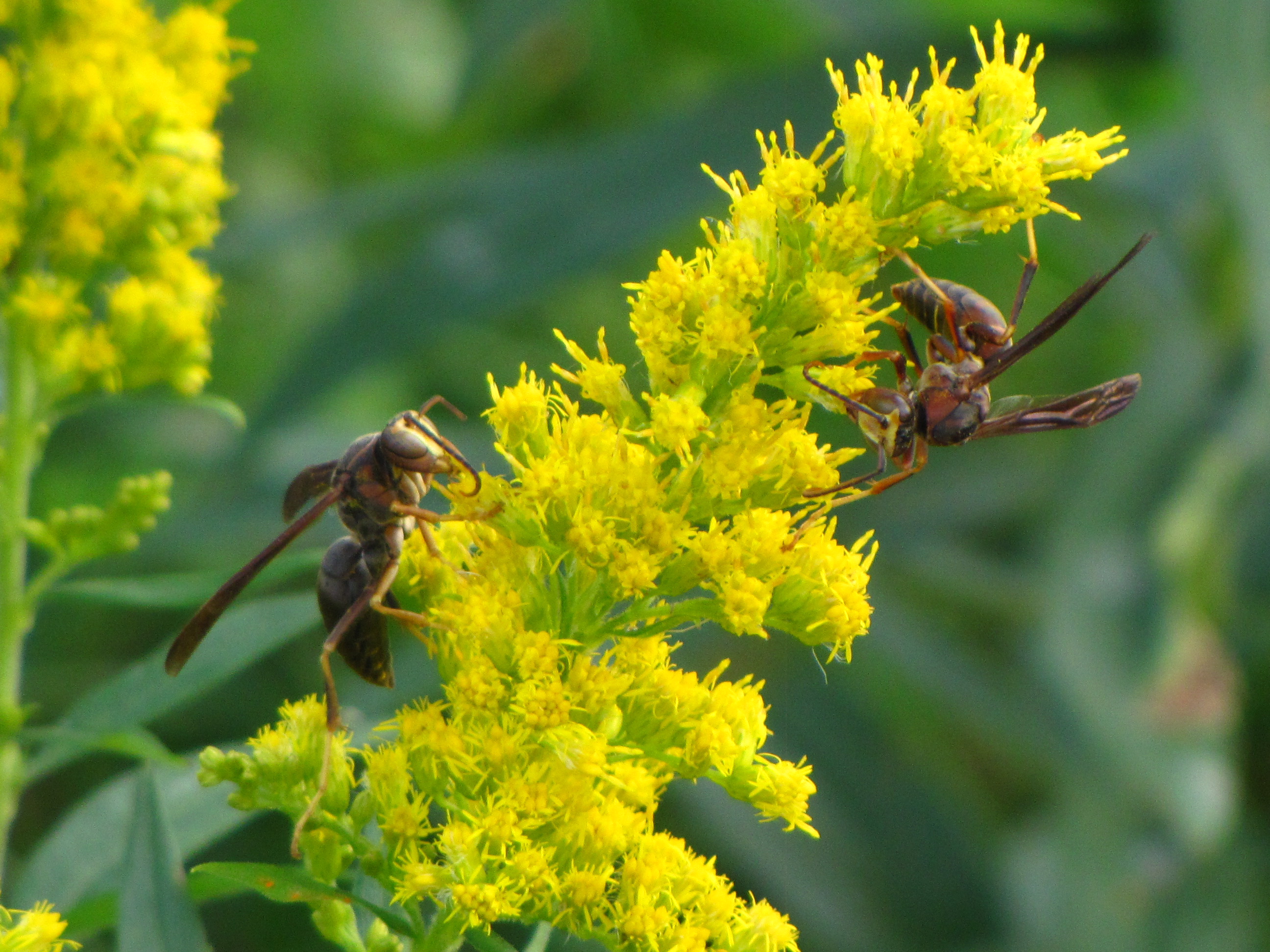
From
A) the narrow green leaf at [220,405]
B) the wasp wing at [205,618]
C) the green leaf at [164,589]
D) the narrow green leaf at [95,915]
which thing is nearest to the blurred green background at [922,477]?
the narrow green leaf at [220,405]

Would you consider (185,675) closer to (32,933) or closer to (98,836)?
(98,836)

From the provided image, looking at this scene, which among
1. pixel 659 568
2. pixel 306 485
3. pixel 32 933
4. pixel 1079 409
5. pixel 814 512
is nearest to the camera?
pixel 32 933

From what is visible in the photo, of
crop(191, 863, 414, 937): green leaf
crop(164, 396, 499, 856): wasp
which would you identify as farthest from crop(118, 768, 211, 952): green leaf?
crop(164, 396, 499, 856): wasp

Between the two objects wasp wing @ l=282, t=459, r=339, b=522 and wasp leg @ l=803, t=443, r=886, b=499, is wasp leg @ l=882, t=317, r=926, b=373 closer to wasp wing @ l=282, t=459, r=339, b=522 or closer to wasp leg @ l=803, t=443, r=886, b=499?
wasp leg @ l=803, t=443, r=886, b=499

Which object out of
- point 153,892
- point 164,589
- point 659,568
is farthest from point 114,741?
point 659,568

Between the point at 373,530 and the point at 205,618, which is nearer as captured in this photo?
the point at 205,618

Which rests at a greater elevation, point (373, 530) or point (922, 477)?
point (922, 477)

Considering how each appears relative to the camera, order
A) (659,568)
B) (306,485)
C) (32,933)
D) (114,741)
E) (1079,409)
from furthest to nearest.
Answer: (1079,409), (306,485), (114,741), (659,568), (32,933)
